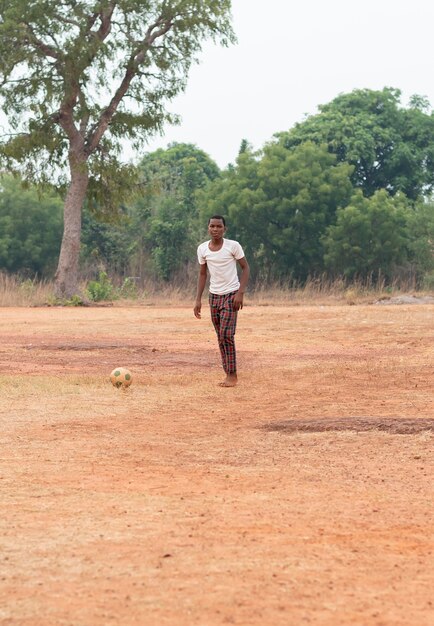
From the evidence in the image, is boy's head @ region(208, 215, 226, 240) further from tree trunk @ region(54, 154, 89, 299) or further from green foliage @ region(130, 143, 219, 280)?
green foliage @ region(130, 143, 219, 280)

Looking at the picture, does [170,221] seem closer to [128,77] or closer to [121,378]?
[128,77]

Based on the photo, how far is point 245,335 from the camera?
18891 millimetres

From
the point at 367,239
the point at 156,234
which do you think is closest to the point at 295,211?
the point at 367,239

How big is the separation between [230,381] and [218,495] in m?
5.79

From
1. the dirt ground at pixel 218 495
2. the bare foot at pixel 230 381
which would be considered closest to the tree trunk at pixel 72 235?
the dirt ground at pixel 218 495

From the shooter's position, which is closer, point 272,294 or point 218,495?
point 218,495

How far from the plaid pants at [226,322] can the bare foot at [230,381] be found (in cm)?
5

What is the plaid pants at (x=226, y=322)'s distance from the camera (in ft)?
38.9

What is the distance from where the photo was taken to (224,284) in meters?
11.9

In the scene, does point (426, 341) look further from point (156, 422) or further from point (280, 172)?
point (280, 172)

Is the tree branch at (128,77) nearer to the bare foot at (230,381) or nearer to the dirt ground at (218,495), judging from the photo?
the dirt ground at (218,495)

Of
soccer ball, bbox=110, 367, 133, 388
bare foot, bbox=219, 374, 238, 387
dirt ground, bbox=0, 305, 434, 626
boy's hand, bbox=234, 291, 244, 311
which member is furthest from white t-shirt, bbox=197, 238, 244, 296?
soccer ball, bbox=110, 367, 133, 388

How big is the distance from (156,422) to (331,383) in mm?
3199

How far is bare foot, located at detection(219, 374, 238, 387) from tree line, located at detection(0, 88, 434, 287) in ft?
68.4
